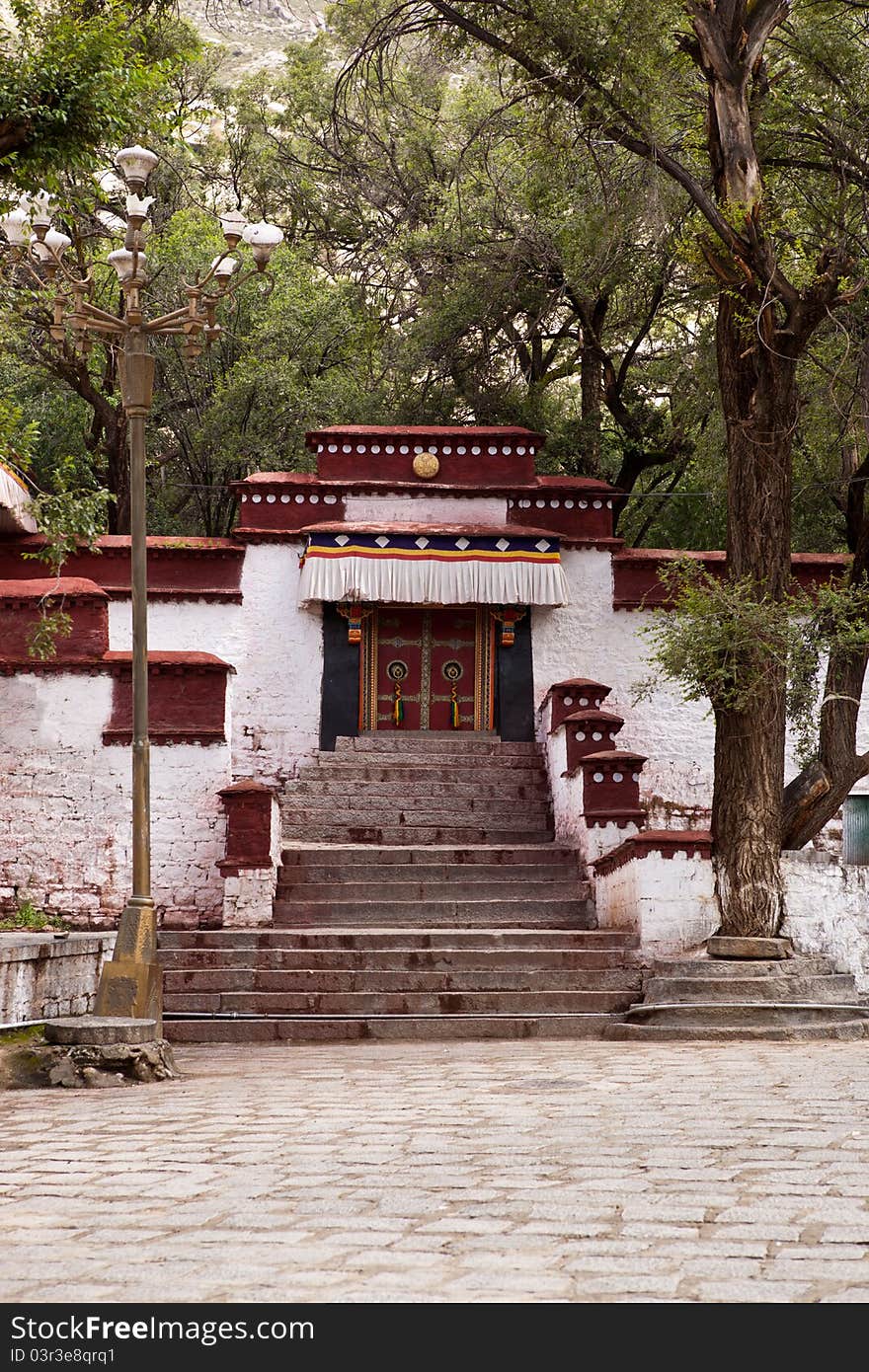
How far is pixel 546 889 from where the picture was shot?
1425cm

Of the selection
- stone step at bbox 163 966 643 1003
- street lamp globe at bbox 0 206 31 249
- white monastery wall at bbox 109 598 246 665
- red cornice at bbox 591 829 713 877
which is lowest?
stone step at bbox 163 966 643 1003

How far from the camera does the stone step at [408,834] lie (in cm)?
1555

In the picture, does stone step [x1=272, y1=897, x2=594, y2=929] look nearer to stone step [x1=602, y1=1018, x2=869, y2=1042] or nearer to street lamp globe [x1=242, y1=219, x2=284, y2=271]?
stone step [x1=602, y1=1018, x2=869, y2=1042]

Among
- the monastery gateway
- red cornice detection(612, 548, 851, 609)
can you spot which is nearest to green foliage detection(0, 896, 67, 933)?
the monastery gateway

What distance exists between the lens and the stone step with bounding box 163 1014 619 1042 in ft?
37.4

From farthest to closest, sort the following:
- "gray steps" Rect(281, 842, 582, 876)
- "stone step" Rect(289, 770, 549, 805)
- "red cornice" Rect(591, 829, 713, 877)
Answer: "stone step" Rect(289, 770, 549, 805) → "gray steps" Rect(281, 842, 582, 876) → "red cornice" Rect(591, 829, 713, 877)

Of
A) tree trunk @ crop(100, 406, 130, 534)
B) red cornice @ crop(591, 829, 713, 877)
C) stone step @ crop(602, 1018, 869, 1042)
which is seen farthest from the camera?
tree trunk @ crop(100, 406, 130, 534)

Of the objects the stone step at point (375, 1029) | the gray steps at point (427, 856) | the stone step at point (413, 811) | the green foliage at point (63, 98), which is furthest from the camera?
the stone step at point (413, 811)

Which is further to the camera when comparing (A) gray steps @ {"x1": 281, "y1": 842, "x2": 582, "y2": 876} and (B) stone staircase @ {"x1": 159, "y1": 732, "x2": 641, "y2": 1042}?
(A) gray steps @ {"x1": 281, "y1": 842, "x2": 582, "y2": 876}

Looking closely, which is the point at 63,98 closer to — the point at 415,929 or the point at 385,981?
the point at 385,981

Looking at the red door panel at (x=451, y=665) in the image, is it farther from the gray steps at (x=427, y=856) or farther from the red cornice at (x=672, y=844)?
the red cornice at (x=672, y=844)

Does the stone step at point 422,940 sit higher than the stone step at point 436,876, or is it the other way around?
the stone step at point 436,876

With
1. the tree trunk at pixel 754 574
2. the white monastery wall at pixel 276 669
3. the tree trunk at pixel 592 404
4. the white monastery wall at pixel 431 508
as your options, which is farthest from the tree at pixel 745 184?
the tree trunk at pixel 592 404

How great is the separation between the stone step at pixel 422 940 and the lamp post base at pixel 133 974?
3.46m
